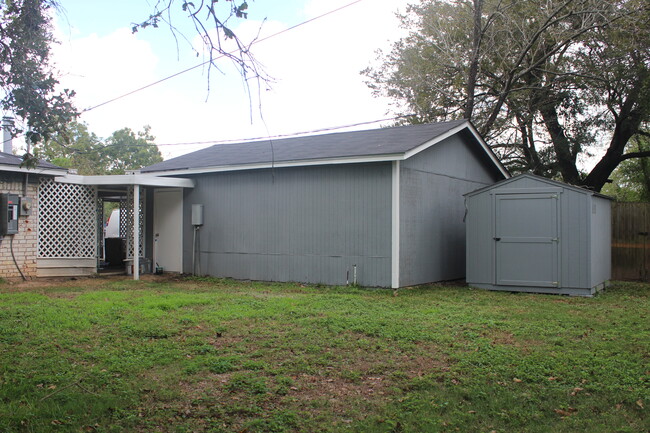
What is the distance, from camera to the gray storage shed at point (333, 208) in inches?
411

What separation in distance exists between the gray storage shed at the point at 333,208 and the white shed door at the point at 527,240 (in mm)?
1545

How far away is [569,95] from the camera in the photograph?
55.1ft

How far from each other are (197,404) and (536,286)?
303 inches

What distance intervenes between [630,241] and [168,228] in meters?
11.1

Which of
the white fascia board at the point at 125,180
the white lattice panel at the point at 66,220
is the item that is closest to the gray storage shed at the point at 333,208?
the white fascia board at the point at 125,180

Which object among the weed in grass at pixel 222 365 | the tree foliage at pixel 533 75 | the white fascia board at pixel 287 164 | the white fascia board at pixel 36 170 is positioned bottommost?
the weed in grass at pixel 222 365

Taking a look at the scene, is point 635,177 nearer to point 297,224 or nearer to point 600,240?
point 600,240

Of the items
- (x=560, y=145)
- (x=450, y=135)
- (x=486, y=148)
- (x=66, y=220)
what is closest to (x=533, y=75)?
(x=560, y=145)

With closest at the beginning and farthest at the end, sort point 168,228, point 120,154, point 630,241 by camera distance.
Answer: point 630,241, point 168,228, point 120,154

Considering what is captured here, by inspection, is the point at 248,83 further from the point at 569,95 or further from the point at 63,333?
the point at 569,95

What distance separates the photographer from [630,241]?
13109 millimetres

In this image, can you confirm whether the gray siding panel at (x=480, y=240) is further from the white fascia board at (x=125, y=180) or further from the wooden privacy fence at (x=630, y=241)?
the white fascia board at (x=125, y=180)

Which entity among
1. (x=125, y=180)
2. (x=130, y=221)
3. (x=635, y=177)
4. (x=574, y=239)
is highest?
(x=635, y=177)

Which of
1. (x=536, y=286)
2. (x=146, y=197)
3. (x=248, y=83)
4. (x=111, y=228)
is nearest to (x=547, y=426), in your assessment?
(x=248, y=83)
